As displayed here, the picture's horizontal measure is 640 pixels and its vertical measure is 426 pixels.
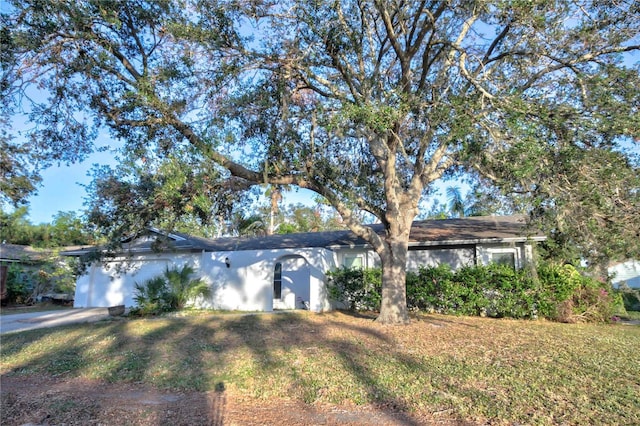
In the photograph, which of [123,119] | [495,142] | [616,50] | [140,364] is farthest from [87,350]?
[616,50]

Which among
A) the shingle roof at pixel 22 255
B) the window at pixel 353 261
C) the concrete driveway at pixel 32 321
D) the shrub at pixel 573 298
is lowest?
the concrete driveway at pixel 32 321

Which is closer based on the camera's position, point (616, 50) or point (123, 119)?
point (616, 50)

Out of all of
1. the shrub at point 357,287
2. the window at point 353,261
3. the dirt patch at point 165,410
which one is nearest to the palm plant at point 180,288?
the shrub at point 357,287

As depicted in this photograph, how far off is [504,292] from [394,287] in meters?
4.46

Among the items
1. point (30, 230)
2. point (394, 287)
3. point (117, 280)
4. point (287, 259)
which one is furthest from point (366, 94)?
point (30, 230)

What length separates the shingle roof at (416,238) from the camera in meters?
15.4

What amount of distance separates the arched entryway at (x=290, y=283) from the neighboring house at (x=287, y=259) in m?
0.04

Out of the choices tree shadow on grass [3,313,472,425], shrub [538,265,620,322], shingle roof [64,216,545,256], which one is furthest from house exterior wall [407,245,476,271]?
tree shadow on grass [3,313,472,425]

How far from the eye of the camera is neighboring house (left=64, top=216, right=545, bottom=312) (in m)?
15.6

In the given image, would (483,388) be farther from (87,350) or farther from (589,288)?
(589,288)

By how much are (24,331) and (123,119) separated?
6.86 metres

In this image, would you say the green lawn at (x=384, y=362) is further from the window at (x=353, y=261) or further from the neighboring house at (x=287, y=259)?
the window at (x=353, y=261)

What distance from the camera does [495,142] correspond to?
8.09 m

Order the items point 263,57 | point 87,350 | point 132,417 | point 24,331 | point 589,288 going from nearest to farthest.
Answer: point 132,417 → point 87,350 → point 263,57 → point 24,331 → point 589,288
